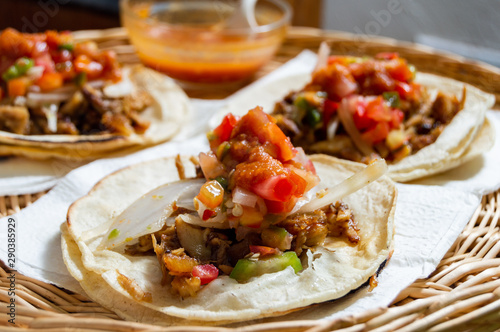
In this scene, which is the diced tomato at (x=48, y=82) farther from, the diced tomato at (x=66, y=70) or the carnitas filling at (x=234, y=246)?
the carnitas filling at (x=234, y=246)

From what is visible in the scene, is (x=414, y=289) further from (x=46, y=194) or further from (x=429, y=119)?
(x=46, y=194)

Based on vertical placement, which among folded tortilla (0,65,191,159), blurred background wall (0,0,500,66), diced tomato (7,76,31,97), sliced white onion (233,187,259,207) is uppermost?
sliced white onion (233,187,259,207)

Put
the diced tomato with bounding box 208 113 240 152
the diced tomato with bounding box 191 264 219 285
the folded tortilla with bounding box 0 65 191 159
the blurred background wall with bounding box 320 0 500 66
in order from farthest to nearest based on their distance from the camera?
the blurred background wall with bounding box 320 0 500 66
the folded tortilla with bounding box 0 65 191 159
the diced tomato with bounding box 208 113 240 152
the diced tomato with bounding box 191 264 219 285

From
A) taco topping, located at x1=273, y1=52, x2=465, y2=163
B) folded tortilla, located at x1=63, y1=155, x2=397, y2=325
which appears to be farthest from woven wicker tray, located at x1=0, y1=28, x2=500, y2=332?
taco topping, located at x1=273, y1=52, x2=465, y2=163

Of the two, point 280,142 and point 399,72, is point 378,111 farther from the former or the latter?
point 280,142

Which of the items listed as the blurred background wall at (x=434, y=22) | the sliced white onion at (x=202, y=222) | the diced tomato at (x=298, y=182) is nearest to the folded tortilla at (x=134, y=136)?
the sliced white onion at (x=202, y=222)

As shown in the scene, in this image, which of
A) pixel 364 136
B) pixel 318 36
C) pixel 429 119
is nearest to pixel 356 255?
pixel 364 136

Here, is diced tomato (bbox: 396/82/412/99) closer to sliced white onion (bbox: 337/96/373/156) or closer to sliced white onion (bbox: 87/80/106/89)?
sliced white onion (bbox: 337/96/373/156)

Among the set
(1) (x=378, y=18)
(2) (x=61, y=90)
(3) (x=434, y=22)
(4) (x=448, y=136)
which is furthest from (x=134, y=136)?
(3) (x=434, y=22)
